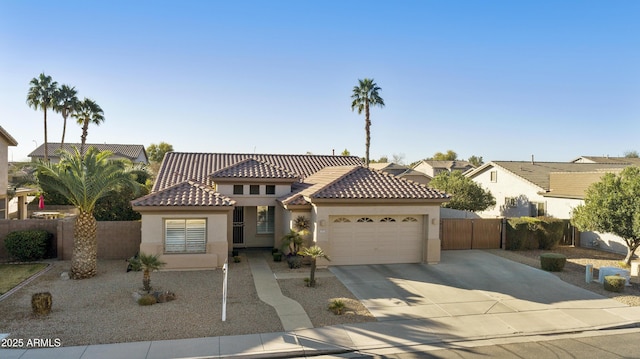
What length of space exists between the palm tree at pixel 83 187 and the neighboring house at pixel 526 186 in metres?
27.6

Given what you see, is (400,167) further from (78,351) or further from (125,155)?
(78,351)

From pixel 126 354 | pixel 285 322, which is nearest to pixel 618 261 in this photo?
pixel 285 322

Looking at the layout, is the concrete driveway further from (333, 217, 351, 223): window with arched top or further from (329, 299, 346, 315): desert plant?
(333, 217, 351, 223): window with arched top

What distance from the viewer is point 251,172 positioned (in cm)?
2211

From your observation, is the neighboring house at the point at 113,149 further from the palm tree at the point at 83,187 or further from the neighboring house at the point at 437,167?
the palm tree at the point at 83,187

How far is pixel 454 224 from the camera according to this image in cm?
2289

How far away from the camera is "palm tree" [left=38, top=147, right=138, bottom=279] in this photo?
A: 15930 millimetres

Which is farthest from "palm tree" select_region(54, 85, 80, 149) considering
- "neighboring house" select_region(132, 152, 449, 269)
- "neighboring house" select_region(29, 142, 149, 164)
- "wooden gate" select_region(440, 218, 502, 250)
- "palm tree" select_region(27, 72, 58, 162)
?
"wooden gate" select_region(440, 218, 502, 250)

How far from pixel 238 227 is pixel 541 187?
23.3 metres

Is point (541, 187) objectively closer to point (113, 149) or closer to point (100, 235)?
point (100, 235)

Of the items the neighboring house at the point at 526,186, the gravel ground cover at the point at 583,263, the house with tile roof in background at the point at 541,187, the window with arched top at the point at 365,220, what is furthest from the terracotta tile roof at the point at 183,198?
the neighboring house at the point at 526,186

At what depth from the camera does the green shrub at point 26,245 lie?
18484 millimetres

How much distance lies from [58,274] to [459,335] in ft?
50.3

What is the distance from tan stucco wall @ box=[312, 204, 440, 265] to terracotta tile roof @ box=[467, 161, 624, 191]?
54.0ft
